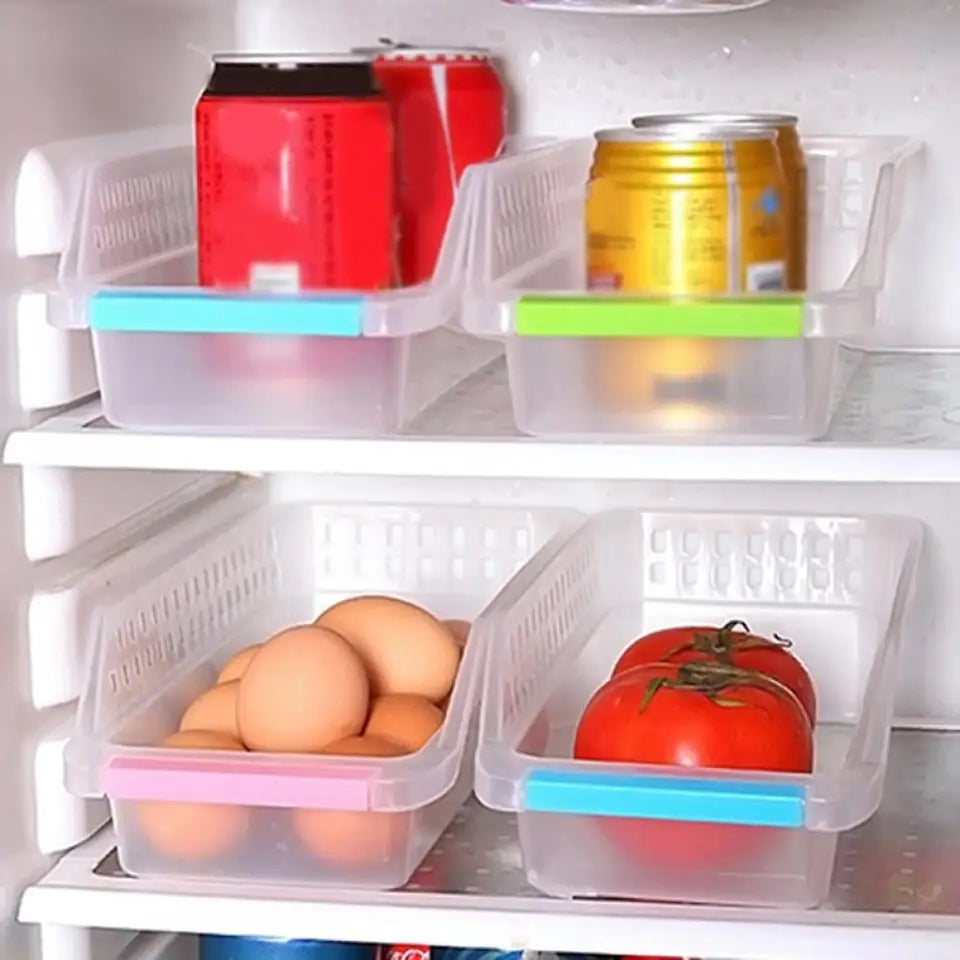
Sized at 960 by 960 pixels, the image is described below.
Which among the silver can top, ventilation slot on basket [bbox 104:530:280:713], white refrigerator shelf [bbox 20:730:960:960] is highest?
the silver can top

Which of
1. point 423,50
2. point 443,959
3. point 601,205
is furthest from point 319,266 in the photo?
point 443,959

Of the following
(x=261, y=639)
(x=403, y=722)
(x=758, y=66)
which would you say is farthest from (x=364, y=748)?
(x=758, y=66)

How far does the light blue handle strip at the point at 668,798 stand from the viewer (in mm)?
1190

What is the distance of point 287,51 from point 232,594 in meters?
0.49

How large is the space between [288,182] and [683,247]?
254 mm

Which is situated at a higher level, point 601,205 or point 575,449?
point 601,205

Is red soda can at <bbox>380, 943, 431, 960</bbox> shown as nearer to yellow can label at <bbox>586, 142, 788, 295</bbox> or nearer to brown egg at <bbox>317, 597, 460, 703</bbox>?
brown egg at <bbox>317, 597, 460, 703</bbox>

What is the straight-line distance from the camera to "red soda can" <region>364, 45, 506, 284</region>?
4.78 feet

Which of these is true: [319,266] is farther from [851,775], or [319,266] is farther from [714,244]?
[851,775]

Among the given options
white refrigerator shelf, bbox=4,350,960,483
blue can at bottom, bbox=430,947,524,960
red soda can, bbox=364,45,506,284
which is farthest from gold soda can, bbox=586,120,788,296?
blue can at bottom, bbox=430,947,524,960

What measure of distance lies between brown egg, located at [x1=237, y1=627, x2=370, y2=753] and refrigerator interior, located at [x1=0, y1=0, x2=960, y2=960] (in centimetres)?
11

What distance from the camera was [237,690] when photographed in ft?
4.56

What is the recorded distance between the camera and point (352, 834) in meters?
1.27

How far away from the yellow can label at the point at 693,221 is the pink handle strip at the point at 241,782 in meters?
0.36
